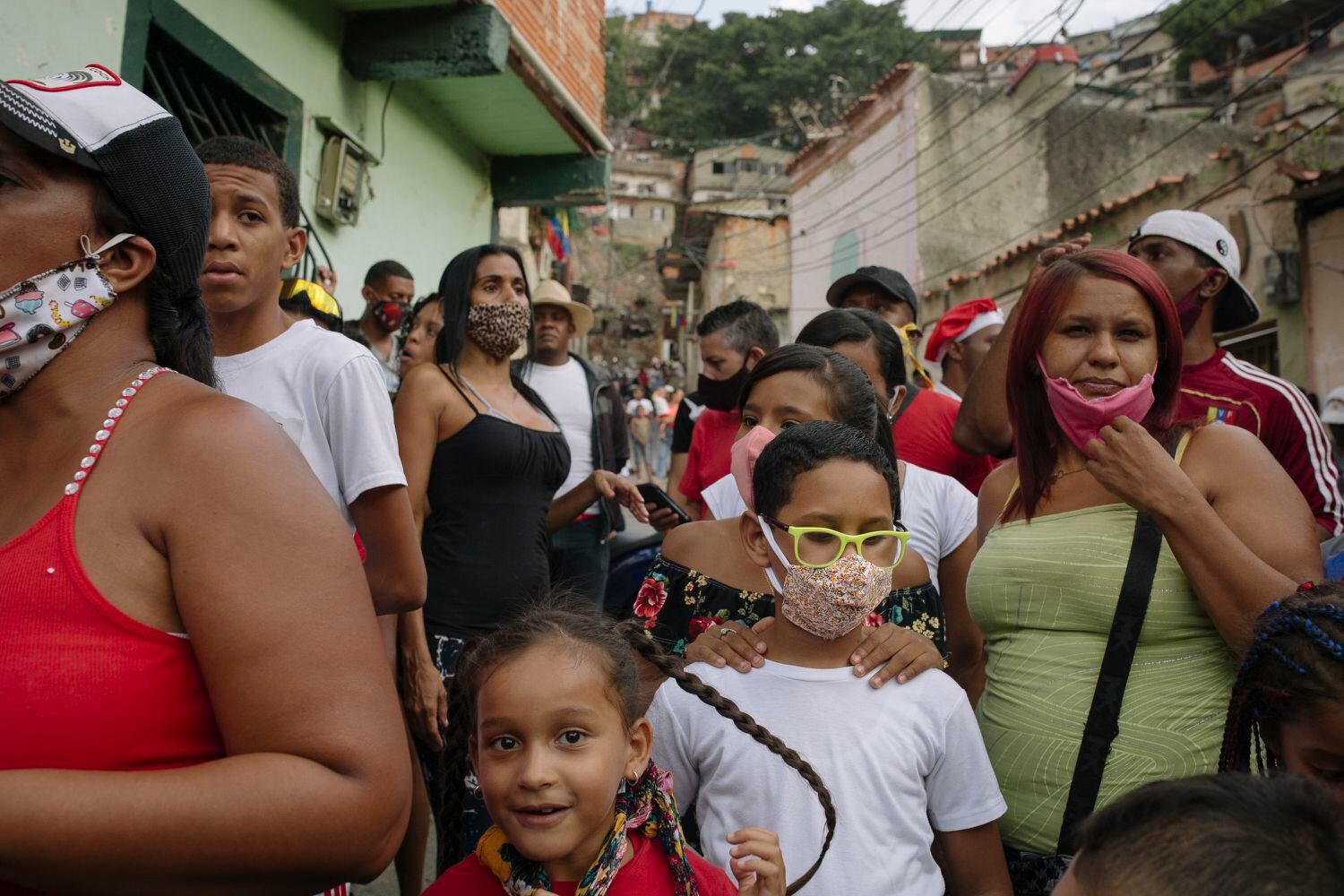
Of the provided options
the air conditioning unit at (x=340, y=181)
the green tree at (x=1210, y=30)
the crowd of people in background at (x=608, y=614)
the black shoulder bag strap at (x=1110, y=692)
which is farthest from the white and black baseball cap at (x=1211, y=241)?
the green tree at (x=1210, y=30)

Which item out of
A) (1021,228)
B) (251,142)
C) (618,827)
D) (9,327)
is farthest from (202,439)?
Result: (1021,228)

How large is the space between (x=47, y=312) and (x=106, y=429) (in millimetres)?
185

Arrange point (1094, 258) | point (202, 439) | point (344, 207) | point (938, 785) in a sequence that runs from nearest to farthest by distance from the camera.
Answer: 1. point (202, 439)
2. point (938, 785)
3. point (1094, 258)
4. point (344, 207)

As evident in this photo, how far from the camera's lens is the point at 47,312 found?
1.45m

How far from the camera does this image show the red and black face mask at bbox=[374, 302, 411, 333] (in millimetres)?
5840

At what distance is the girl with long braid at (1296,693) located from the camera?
176 centimetres

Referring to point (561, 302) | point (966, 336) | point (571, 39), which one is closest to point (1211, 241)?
point (966, 336)

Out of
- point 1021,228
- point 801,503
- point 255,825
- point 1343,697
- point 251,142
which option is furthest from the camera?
point 1021,228

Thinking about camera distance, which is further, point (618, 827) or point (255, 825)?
point (618, 827)

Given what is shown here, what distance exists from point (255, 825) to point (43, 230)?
0.85m

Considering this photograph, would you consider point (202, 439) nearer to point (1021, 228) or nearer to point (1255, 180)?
point (1255, 180)

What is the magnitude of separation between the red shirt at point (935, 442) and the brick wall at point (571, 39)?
5.26m

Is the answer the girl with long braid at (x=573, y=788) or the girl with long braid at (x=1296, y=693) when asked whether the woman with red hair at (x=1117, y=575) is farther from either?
the girl with long braid at (x=573, y=788)

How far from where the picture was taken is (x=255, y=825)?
4.04 ft
